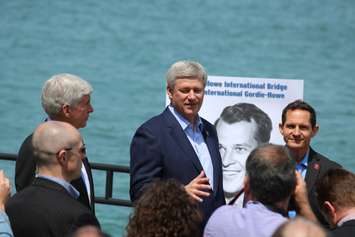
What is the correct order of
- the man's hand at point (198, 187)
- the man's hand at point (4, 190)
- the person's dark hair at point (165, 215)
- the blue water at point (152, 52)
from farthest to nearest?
the blue water at point (152, 52) < the man's hand at point (198, 187) < the man's hand at point (4, 190) < the person's dark hair at point (165, 215)

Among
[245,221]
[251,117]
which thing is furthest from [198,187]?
[251,117]

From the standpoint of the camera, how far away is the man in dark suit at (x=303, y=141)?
5.25m

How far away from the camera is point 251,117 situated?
6352mm

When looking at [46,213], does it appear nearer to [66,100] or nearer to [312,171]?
[66,100]

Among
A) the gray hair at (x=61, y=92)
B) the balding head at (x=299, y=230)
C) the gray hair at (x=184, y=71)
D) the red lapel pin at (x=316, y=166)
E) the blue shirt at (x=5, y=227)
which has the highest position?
the gray hair at (x=184, y=71)

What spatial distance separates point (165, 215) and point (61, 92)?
4.96 feet

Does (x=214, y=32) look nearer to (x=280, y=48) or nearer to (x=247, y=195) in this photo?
(x=280, y=48)

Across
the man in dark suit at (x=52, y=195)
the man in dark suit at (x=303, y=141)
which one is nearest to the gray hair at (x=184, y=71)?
the man in dark suit at (x=303, y=141)

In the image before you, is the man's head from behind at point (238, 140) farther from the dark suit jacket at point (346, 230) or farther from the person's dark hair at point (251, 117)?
the dark suit jacket at point (346, 230)

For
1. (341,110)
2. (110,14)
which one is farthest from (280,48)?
(341,110)

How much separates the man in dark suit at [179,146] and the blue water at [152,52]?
35.6ft

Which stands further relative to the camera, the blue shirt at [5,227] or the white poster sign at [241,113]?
the white poster sign at [241,113]

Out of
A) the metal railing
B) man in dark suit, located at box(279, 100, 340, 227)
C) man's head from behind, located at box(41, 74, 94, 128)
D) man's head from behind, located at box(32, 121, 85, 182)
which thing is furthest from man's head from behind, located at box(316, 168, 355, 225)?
the metal railing

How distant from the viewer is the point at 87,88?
4934 mm
